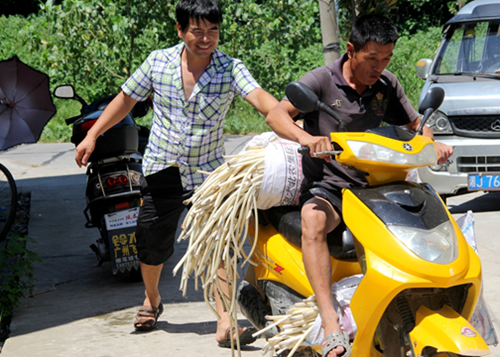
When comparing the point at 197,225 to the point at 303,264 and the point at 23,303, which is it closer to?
the point at 303,264

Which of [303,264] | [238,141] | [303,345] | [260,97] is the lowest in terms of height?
[238,141]

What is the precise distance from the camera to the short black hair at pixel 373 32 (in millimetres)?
3416

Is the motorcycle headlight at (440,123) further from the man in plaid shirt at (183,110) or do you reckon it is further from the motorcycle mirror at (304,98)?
the motorcycle mirror at (304,98)

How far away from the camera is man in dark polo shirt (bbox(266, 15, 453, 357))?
329cm

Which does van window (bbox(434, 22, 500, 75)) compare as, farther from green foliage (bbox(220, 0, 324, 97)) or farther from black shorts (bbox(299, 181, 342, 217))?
black shorts (bbox(299, 181, 342, 217))

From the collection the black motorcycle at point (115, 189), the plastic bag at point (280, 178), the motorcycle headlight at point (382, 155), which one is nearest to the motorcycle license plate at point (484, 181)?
the black motorcycle at point (115, 189)

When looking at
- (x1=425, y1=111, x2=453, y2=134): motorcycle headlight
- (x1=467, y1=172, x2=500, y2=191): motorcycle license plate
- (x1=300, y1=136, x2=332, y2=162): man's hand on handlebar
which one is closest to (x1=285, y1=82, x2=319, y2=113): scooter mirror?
(x1=300, y1=136, x2=332, y2=162): man's hand on handlebar

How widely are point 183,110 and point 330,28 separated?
100 inches

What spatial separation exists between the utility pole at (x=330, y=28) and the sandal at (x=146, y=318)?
2.92 m

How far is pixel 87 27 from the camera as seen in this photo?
40.2ft

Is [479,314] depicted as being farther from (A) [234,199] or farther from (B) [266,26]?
(B) [266,26]

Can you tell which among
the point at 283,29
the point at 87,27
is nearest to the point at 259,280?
the point at 87,27

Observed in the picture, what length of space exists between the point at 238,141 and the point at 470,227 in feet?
35.7

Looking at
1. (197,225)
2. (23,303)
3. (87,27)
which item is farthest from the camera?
(87,27)
